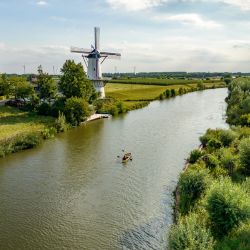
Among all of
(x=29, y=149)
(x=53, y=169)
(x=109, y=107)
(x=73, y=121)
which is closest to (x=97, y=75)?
(x=109, y=107)

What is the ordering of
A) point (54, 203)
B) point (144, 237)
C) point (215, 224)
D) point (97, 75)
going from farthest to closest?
point (97, 75) → point (54, 203) → point (144, 237) → point (215, 224)

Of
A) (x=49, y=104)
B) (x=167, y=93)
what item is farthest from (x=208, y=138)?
(x=167, y=93)

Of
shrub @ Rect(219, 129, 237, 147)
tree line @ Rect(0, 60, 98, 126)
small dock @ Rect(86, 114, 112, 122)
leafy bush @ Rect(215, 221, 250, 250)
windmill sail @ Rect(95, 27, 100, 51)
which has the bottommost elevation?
leafy bush @ Rect(215, 221, 250, 250)

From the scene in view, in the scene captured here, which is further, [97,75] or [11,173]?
[97,75]

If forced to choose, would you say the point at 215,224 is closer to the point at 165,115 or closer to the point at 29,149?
the point at 29,149

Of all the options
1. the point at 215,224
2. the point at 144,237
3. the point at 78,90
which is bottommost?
the point at 144,237

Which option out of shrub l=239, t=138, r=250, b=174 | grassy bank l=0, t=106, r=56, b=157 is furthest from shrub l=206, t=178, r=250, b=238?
grassy bank l=0, t=106, r=56, b=157

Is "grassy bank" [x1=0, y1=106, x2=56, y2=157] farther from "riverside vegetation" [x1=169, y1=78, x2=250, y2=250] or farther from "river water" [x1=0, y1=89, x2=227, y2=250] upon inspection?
"riverside vegetation" [x1=169, y1=78, x2=250, y2=250]
